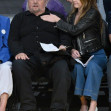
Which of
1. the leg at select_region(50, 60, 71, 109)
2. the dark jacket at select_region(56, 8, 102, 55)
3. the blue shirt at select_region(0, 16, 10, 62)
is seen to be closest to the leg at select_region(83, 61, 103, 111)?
the leg at select_region(50, 60, 71, 109)

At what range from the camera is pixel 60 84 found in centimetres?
381

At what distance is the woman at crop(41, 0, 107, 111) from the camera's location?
3941 millimetres

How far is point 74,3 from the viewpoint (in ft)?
14.7

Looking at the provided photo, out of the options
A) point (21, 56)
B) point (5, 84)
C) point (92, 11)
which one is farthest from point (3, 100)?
point (92, 11)

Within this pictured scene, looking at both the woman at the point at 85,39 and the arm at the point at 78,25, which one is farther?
the arm at the point at 78,25

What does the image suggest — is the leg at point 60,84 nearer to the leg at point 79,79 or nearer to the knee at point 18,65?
the leg at point 79,79

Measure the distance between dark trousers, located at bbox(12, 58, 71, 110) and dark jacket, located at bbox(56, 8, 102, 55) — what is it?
433 mm

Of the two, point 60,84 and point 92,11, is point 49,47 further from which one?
point 92,11

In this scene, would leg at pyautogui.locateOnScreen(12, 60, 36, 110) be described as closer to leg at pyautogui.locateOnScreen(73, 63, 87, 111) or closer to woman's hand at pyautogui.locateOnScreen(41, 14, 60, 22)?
leg at pyautogui.locateOnScreen(73, 63, 87, 111)

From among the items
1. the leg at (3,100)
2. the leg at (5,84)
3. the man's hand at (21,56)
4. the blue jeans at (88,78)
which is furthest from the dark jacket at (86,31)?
the leg at (3,100)

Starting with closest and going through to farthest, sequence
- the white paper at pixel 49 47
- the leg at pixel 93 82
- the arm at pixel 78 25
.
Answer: the leg at pixel 93 82 → the white paper at pixel 49 47 → the arm at pixel 78 25

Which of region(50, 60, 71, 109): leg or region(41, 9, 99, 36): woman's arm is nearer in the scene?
region(50, 60, 71, 109): leg

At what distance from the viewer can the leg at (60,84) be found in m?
3.76

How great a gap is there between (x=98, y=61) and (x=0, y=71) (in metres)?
1.22
